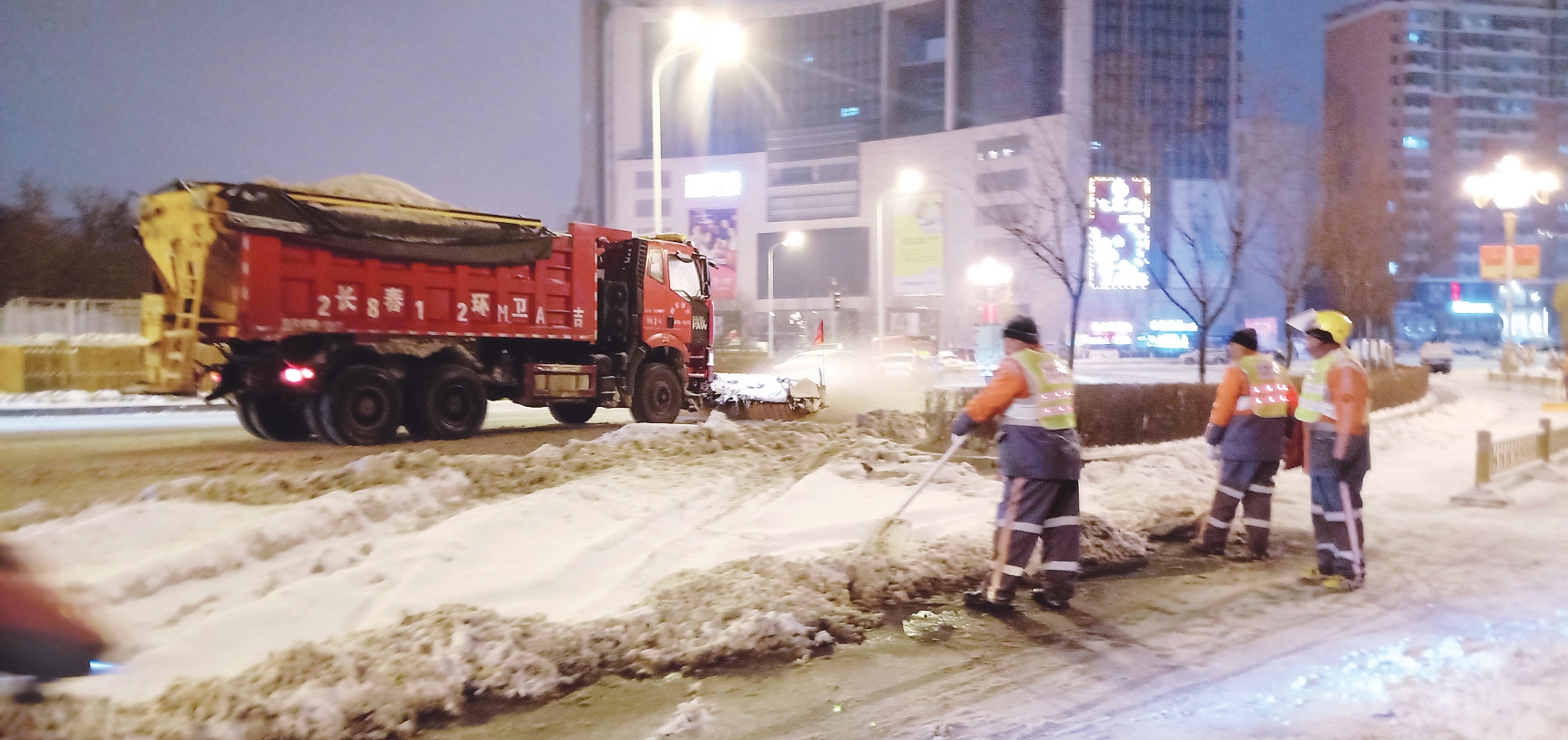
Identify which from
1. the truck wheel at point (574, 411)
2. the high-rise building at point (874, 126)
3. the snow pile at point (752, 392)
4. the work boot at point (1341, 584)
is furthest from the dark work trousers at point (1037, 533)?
the high-rise building at point (874, 126)

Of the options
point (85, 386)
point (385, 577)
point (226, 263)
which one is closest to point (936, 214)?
point (85, 386)

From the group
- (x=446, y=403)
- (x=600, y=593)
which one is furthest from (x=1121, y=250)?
(x=600, y=593)

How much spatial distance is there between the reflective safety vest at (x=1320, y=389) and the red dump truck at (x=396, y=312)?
1057cm

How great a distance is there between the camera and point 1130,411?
43.2 feet

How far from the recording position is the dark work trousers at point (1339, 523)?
6.63 m

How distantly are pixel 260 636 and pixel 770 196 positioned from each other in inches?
3527

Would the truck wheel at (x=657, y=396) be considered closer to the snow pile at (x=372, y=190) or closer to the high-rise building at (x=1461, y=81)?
the snow pile at (x=372, y=190)

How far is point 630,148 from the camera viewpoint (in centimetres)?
9731

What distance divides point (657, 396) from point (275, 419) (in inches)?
224

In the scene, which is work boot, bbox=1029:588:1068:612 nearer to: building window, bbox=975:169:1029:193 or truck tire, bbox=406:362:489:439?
truck tire, bbox=406:362:489:439

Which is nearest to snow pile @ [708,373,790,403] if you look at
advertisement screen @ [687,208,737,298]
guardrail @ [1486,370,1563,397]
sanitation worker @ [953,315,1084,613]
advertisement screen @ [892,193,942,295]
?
sanitation worker @ [953,315,1084,613]

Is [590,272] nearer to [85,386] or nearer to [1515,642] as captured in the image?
[1515,642]

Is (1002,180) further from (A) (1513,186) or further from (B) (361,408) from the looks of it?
(B) (361,408)

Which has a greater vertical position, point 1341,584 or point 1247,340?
point 1247,340
